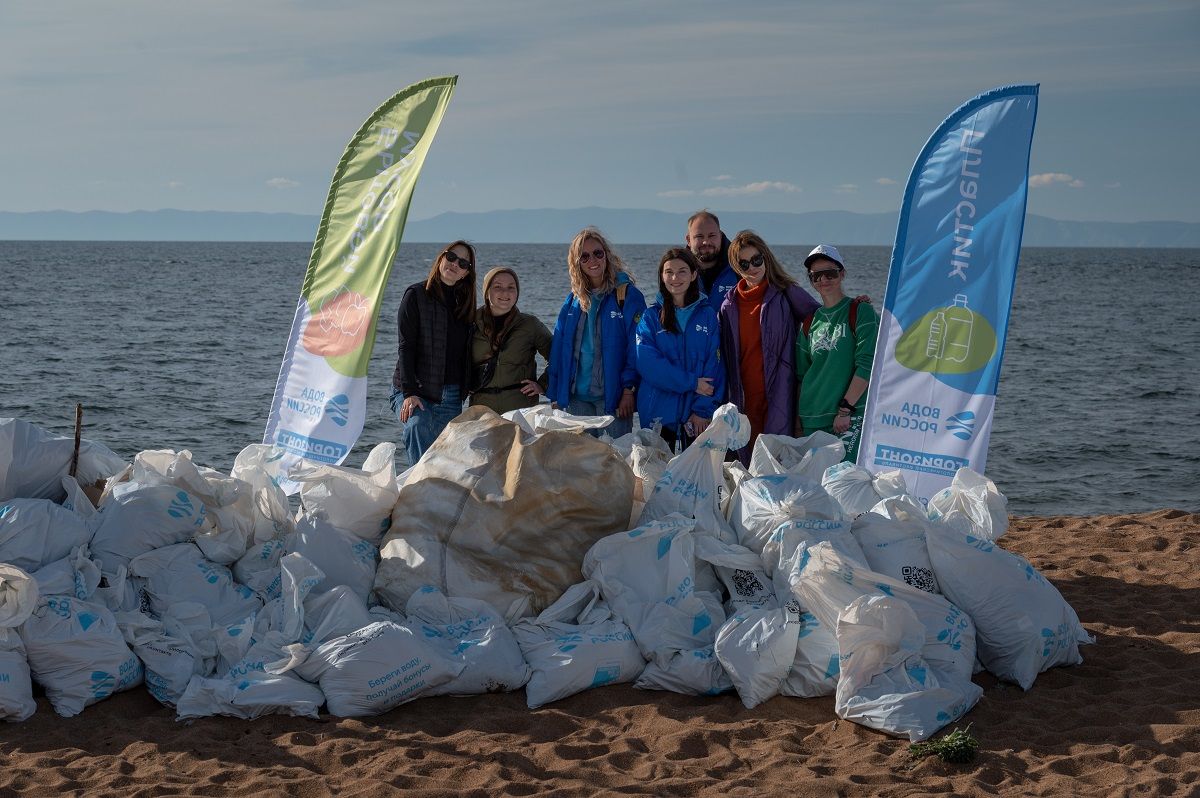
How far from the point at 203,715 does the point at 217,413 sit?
12.5 meters

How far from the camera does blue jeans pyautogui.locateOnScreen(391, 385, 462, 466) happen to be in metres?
6.08

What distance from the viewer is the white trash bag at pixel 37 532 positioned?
454 centimetres

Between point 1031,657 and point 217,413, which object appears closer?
point 1031,657

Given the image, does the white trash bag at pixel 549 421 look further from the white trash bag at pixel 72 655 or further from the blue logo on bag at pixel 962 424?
the white trash bag at pixel 72 655

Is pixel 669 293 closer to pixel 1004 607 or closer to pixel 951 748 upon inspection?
pixel 1004 607

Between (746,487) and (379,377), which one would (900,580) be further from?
(379,377)

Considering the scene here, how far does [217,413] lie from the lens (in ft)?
52.7

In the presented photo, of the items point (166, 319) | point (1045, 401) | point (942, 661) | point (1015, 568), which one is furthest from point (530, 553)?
point (166, 319)

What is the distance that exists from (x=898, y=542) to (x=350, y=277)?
320 centimetres

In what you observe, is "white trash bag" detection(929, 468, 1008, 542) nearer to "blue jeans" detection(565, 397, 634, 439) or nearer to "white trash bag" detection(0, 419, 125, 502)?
"blue jeans" detection(565, 397, 634, 439)

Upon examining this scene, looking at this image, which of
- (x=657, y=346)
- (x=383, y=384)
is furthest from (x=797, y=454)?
(x=383, y=384)

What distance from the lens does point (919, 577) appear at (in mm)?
4773

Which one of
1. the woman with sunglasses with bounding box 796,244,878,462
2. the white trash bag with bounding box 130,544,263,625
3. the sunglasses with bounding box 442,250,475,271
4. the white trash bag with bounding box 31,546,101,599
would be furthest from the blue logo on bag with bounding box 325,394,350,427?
the woman with sunglasses with bounding box 796,244,878,462

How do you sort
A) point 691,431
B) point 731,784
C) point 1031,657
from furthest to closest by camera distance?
point 691,431 < point 1031,657 < point 731,784
